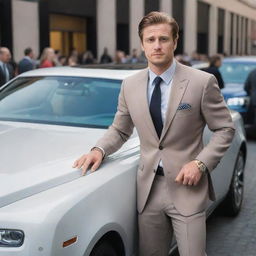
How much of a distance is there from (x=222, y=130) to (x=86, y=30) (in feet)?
70.3

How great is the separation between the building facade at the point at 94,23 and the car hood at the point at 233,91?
27.5ft

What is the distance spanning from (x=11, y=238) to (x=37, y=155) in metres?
0.82

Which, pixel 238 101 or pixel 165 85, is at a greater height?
pixel 165 85

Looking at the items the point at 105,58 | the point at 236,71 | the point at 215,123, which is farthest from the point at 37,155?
the point at 105,58

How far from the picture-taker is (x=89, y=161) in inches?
123

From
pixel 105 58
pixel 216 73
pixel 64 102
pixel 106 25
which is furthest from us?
pixel 106 25

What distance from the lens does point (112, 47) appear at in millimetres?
A: 24859

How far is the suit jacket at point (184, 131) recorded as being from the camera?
9.80 ft

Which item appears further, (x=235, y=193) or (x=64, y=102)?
(x=235, y=193)

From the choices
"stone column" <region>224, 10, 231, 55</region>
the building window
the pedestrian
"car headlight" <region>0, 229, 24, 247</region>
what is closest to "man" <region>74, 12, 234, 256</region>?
"car headlight" <region>0, 229, 24, 247</region>

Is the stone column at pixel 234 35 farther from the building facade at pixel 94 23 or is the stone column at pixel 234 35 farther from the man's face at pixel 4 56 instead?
the man's face at pixel 4 56

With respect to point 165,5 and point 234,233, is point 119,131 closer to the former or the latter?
point 234,233

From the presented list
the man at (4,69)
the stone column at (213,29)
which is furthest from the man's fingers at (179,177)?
the stone column at (213,29)

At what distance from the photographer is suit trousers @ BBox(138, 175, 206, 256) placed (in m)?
3.06
